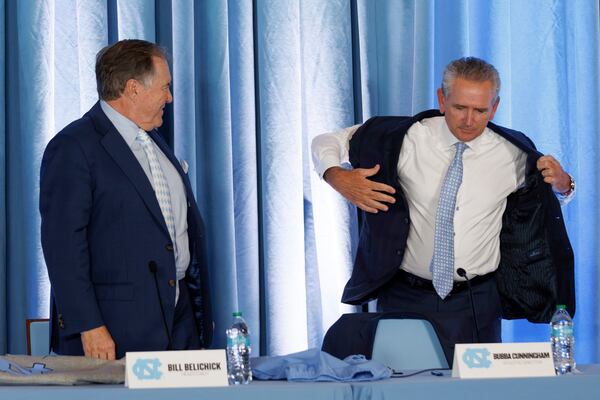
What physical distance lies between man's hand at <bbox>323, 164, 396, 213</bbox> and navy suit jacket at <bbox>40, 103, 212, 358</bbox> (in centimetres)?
69

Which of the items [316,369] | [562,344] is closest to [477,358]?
[316,369]

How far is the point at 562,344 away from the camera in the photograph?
251cm

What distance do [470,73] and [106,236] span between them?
1.33 meters

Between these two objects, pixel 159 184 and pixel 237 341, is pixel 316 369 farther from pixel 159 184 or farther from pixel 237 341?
pixel 159 184

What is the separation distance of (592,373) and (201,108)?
2.01m

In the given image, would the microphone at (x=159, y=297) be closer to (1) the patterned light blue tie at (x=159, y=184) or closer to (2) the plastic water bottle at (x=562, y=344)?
(1) the patterned light blue tie at (x=159, y=184)

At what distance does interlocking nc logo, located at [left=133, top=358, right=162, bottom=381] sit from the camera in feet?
6.42

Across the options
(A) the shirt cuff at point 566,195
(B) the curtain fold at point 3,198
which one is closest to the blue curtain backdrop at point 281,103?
(B) the curtain fold at point 3,198

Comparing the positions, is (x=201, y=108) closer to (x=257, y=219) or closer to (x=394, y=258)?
(x=257, y=219)

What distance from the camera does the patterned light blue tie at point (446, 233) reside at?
3.20 m

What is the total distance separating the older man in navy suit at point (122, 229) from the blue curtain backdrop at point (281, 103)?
67cm

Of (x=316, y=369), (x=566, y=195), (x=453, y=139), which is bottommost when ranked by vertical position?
(x=316, y=369)

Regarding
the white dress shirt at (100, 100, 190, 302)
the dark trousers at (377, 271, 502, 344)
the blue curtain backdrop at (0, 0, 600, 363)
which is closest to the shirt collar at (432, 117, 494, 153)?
the dark trousers at (377, 271, 502, 344)

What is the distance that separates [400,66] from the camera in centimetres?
405
